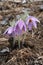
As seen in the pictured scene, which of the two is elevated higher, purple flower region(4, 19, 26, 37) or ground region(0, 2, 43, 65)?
purple flower region(4, 19, 26, 37)

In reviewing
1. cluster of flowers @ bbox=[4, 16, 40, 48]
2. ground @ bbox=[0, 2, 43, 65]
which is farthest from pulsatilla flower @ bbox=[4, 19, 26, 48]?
ground @ bbox=[0, 2, 43, 65]

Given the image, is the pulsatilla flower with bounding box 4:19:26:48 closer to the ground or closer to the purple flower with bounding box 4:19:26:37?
the purple flower with bounding box 4:19:26:37

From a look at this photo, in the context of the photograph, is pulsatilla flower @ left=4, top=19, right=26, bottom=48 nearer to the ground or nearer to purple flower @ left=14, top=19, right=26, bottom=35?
purple flower @ left=14, top=19, right=26, bottom=35

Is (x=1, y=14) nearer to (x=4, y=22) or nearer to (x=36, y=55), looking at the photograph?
(x=4, y=22)

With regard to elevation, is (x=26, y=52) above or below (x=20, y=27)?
below

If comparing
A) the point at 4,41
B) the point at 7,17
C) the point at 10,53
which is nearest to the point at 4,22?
the point at 7,17

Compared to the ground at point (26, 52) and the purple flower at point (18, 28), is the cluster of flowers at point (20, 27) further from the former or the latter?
the ground at point (26, 52)

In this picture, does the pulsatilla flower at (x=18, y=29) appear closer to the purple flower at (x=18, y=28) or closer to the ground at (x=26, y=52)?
the purple flower at (x=18, y=28)

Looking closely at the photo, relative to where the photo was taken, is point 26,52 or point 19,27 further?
point 26,52

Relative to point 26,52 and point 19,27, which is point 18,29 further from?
point 26,52

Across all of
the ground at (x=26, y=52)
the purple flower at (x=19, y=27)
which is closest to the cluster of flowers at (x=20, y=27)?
the purple flower at (x=19, y=27)

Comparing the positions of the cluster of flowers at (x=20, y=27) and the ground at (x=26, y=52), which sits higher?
the cluster of flowers at (x=20, y=27)

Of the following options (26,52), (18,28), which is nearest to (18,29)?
(18,28)
